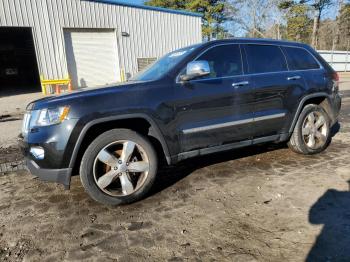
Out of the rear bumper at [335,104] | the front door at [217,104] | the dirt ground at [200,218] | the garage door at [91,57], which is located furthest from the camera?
the garage door at [91,57]

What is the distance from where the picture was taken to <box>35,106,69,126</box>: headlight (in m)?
3.10

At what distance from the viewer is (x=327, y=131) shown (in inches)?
192

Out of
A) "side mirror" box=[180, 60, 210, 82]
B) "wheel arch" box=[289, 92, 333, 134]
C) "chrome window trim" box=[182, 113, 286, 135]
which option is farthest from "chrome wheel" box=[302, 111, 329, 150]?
"side mirror" box=[180, 60, 210, 82]

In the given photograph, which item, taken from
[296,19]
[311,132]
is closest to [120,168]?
[311,132]

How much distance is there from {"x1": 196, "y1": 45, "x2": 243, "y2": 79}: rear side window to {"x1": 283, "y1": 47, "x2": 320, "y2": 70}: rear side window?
3.22ft

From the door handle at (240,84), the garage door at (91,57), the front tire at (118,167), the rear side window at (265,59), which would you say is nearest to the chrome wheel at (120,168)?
the front tire at (118,167)

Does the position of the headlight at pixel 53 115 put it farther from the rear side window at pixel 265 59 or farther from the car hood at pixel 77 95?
the rear side window at pixel 265 59

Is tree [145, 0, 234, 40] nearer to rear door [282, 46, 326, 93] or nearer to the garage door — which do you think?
the garage door

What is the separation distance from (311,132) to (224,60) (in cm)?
193

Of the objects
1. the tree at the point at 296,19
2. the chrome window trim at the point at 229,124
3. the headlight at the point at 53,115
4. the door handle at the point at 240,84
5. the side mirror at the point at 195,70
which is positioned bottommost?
the chrome window trim at the point at 229,124

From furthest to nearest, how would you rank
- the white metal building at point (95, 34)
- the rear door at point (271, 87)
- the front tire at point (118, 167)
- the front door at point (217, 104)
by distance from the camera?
1. the white metal building at point (95, 34)
2. the rear door at point (271, 87)
3. the front door at point (217, 104)
4. the front tire at point (118, 167)

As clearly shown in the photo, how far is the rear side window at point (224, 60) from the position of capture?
12.9ft

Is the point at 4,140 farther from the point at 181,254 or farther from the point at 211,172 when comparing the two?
the point at 181,254

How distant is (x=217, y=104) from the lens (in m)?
3.79
